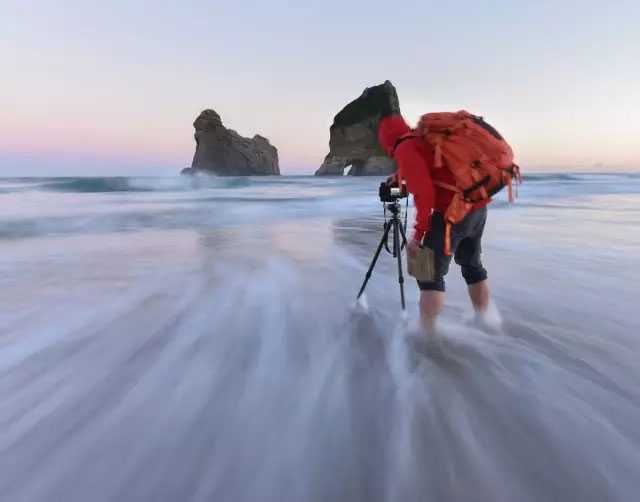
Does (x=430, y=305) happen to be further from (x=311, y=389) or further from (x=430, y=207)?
(x=311, y=389)

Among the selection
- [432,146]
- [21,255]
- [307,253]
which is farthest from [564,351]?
[21,255]

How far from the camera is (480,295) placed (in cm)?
333

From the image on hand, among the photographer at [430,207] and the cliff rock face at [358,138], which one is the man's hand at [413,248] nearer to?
the photographer at [430,207]

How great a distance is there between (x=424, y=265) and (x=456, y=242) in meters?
0.32

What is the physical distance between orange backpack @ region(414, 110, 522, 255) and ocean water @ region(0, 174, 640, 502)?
3.35 ft

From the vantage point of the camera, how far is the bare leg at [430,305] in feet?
9.43

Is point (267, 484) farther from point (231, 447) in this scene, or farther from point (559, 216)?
point (559, 216)

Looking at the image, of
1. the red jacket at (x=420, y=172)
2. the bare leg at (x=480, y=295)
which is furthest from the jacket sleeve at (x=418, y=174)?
the bare leg at (x=480, y=295)

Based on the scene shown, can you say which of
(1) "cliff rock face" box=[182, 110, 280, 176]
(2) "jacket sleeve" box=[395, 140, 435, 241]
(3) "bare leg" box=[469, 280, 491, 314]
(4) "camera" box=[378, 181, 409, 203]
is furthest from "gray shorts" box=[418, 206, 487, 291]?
(1) "cliff rock face" box=[182, 110, 280, 176]

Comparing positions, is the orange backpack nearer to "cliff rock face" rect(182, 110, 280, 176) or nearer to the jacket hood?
the jacket hood

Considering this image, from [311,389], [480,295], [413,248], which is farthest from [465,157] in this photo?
[311,389]

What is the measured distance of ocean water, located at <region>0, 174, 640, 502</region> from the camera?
5.64ft

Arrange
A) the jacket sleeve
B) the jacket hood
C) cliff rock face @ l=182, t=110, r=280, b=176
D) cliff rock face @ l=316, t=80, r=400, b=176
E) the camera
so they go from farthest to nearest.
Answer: cliff rock face @ l=182, t=110, r=280, b=176
cliff rock face @ l=316, t=80, r=400, b=176
the camera
the jacket hood
the jacket sleeve

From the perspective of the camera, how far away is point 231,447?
1919 mm
